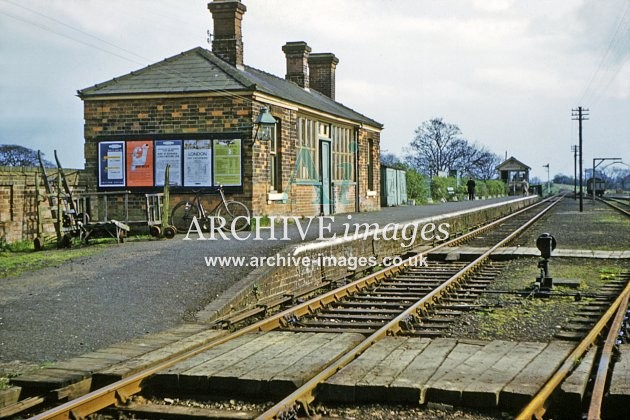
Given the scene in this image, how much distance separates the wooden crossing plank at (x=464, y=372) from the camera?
471cm

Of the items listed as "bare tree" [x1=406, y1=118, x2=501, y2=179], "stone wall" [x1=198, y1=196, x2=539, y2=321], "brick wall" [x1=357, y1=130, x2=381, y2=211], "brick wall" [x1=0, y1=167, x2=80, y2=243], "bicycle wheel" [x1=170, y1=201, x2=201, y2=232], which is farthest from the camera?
"bare tree" [x1=406, y1=118, x2=501, y2=179]

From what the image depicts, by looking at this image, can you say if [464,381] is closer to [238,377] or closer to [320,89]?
[238,377]

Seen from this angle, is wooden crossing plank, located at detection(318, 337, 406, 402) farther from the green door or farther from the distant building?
the distant building

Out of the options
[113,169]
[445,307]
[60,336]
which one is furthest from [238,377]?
[113,169]

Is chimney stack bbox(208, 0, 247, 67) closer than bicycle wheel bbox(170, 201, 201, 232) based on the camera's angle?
No

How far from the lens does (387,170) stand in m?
32.4

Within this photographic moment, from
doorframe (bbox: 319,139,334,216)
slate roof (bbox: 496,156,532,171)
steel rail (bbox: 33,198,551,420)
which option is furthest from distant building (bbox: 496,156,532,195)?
steel rail (bbox: 33,198,551,420)

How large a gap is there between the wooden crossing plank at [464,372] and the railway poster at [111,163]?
1316 cm

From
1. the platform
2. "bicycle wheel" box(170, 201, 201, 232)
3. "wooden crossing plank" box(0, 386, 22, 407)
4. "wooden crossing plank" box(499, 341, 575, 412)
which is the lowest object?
A: "wooden crossing plank" box(0, 386, 22, 407)

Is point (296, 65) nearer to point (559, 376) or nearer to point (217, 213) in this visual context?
point (217, 213)

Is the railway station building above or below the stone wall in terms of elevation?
above

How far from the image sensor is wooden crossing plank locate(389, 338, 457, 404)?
4738mm

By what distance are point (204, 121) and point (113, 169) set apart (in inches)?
101

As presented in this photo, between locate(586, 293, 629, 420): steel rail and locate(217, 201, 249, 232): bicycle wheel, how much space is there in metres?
10.1
